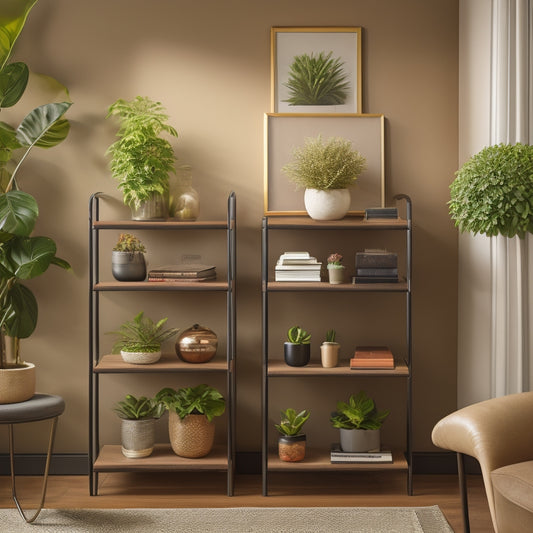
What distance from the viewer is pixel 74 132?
3850mm

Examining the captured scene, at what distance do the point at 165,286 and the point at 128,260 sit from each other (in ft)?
0.81

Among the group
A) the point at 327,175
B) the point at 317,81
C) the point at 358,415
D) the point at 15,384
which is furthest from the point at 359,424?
the point at 317,81

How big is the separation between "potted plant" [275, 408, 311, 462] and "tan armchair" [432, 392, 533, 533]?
1027mm

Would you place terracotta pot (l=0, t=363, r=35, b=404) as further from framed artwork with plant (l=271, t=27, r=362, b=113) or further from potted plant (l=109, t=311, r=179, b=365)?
framed artwork with plant (l=271, t=27, r=362, b=113)

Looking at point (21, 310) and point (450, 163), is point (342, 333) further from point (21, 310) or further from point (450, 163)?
point (21, 310)

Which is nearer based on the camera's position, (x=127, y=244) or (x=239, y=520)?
(x=239, y=520)

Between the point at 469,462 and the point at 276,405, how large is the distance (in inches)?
41.6

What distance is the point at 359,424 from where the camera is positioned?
3.58m

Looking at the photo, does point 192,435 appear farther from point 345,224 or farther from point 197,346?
point 345,224

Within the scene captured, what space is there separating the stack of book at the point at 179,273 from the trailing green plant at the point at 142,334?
8.4 inches

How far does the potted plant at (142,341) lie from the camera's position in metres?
3.54

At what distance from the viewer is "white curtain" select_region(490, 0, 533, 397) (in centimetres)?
330

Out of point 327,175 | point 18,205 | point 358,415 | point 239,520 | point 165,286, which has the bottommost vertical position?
point 239,520

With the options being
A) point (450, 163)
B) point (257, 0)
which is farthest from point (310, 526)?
point (257, 0)
